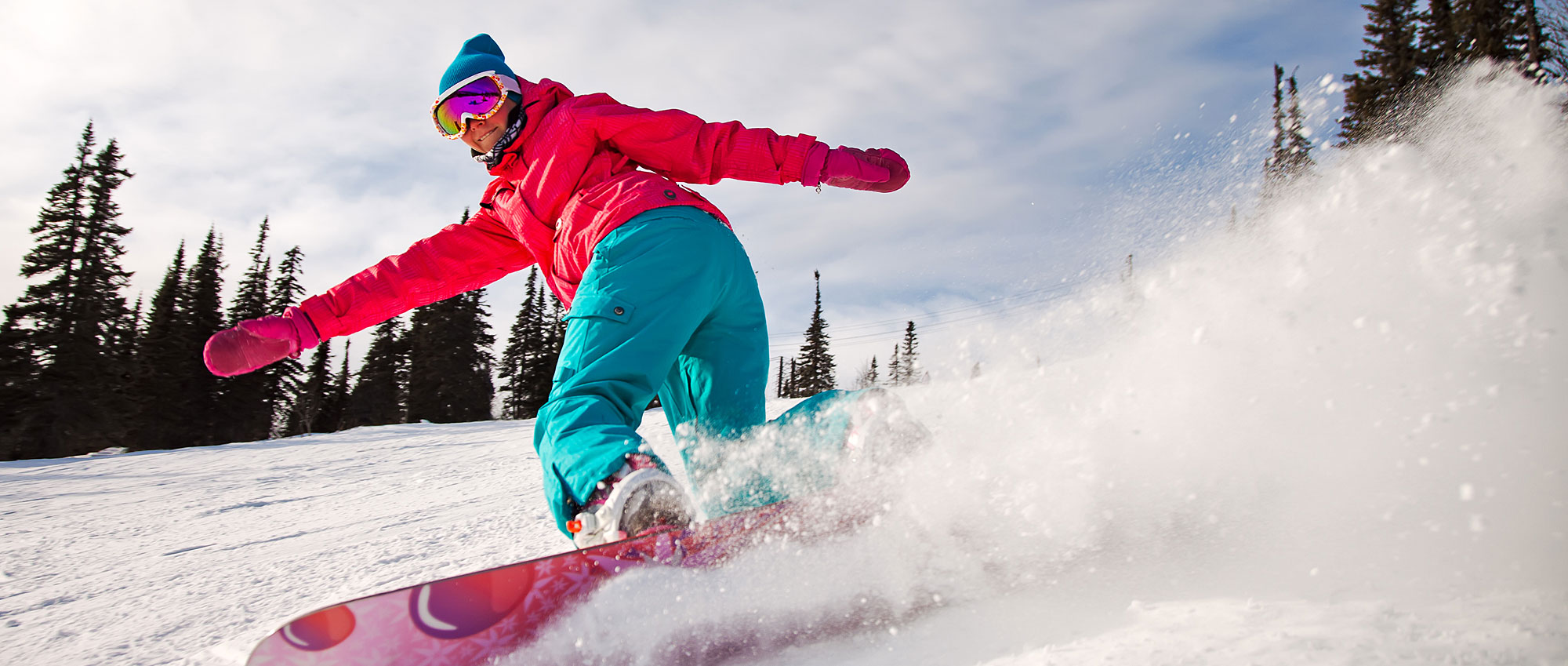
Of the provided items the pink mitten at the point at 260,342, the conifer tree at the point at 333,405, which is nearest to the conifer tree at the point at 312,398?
the conifer tree at the point at 333,405

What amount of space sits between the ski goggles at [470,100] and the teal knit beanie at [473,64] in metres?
0.03

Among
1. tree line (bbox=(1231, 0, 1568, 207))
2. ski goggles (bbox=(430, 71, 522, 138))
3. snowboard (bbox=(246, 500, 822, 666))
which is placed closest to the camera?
snowboard (bbox=(246, 500, 822, 666))

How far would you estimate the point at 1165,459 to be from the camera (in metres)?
1.53

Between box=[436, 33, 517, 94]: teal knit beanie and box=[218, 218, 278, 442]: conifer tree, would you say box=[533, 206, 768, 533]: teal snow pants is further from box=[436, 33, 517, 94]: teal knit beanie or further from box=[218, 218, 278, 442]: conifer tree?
box=[218, 218, 278, 442]: conifer tree

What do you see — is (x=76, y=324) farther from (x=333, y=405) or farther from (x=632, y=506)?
(x=632, y=506)

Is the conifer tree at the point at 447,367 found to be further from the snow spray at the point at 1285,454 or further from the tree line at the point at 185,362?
the snow spray at the point at 1285,454

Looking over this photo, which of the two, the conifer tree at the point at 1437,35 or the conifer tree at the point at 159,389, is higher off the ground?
the conifer tree at the point at 1437,35

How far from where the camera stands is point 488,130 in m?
2.14

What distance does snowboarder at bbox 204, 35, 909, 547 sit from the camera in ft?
4.49

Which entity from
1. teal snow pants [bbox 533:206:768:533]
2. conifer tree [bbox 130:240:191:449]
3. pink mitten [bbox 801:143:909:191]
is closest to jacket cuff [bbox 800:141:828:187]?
pink mitten [bbox 801:143:909:191]

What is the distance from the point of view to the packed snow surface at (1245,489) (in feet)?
3.68

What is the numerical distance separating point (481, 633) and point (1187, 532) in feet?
4.67

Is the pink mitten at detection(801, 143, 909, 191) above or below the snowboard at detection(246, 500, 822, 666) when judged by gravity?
above

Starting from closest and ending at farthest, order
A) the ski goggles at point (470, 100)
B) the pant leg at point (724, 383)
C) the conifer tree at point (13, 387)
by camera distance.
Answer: the pant leg at point (724, 383) < the ski goggles at point (470, 100) < the conifer tree at point (13, 387)
